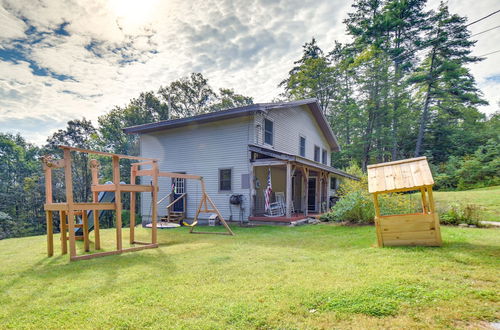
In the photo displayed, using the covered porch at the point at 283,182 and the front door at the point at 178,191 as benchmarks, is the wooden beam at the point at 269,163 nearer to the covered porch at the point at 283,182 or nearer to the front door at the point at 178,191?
the covered porch at the point at 283,182

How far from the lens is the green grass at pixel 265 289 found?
7.98 feet

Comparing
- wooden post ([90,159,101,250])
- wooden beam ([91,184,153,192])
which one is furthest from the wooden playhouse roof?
wooden post ([90,159,101,250])

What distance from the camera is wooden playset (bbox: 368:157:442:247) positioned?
16.2ft

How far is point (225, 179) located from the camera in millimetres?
11602

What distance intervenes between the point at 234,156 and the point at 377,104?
19.4 m

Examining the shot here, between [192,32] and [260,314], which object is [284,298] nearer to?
[260,314]

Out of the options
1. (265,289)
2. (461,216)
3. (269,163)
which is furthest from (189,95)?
(265,289)

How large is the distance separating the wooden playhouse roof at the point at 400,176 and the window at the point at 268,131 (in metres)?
6.67

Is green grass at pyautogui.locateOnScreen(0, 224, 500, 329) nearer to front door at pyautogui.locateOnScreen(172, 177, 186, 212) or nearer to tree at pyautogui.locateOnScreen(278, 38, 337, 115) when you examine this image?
front door at pyautogui.locateOnScreen(172, 177, 186, 212)

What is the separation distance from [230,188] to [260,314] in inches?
353

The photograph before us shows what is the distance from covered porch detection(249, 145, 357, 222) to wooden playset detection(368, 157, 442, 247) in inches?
188

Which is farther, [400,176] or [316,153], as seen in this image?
[316,153]

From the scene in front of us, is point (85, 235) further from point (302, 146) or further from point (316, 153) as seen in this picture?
point (316, 153)

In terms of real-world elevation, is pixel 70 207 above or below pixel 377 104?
below
